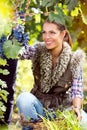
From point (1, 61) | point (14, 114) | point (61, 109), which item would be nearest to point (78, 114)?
point (61, 109)

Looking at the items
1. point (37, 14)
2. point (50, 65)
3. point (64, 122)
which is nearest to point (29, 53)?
point (50, 65)

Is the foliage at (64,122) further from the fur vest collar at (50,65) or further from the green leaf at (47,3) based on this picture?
the green leaf at (47,3)

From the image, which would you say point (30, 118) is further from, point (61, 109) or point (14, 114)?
point (14, 114)

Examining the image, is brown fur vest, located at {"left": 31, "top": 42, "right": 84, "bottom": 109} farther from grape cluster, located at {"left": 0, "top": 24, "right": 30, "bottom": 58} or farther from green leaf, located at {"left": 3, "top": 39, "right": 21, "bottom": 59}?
green leaf, located at {"left": 3, "top": 39, "right": 21, "bottom": 59}

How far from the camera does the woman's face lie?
11.4 ft

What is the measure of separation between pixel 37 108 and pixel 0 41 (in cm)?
73

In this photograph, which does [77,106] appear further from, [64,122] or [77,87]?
[64,122]

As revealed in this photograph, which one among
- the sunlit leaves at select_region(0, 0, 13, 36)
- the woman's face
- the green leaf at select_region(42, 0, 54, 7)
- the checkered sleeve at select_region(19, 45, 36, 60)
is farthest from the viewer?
the checkered sleeve at select_region(19, 45, 36, 60)

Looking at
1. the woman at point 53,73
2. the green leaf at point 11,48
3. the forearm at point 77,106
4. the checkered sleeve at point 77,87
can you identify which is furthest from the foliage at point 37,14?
the forearm at point 77,106

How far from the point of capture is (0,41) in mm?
2992

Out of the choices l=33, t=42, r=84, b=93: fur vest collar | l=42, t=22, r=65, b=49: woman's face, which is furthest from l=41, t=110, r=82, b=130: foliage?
l=42, t=22, r=65, b=49: woman's face

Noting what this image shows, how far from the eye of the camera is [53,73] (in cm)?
355

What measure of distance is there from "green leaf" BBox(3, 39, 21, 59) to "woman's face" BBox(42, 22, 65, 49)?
61cm

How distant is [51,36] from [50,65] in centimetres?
22
